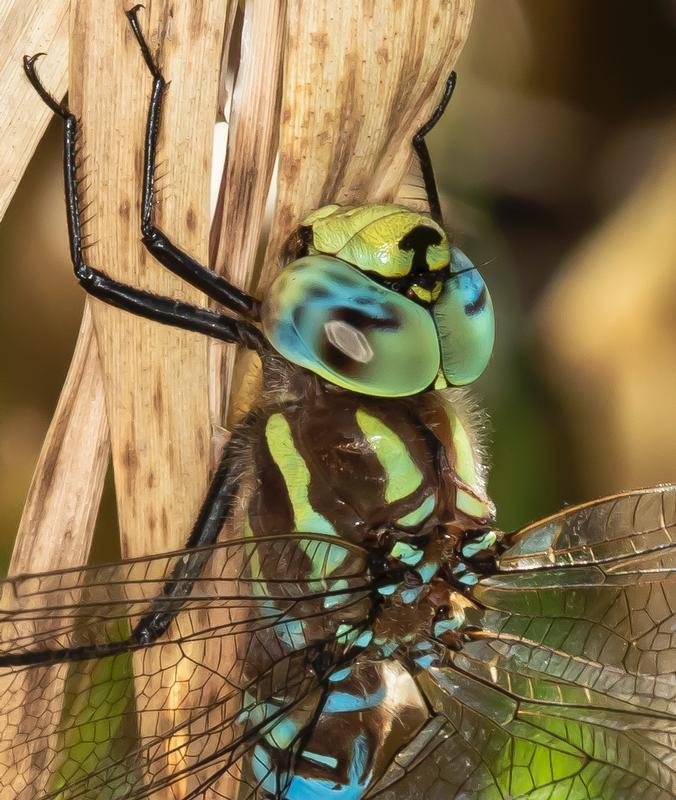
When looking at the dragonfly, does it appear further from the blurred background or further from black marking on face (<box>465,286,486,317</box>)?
the blurred background

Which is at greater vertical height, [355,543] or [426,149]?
[426,149]

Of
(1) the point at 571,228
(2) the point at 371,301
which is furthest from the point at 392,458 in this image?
(1) the point at 571,228

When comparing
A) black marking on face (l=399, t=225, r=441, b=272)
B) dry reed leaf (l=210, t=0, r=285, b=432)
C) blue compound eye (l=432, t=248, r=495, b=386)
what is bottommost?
blue compound eye (l=432, t=248, r=495, b=386)

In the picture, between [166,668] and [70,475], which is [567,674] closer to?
[166,668]

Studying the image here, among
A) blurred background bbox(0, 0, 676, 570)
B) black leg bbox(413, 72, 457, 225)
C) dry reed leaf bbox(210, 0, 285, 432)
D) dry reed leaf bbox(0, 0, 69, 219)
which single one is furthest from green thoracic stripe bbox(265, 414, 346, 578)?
blurred background bbox(0, 0, 676, 570)

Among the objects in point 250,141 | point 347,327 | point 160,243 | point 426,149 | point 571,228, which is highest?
point 571,228

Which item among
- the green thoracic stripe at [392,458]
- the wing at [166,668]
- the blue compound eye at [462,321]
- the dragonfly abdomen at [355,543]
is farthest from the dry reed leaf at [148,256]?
the blue compound eye at [462,321]

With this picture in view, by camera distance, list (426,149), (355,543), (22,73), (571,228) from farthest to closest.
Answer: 1. (571,228)
2. (426,149)
3. (355,543)
4. (22,73)

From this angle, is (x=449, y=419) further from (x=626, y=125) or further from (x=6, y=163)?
(x=626, y=125)
